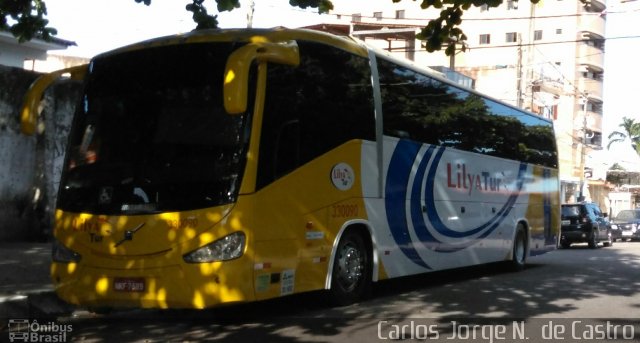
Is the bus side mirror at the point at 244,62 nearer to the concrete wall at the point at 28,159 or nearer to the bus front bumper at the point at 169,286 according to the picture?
the bus front bumper at the point at 169,286

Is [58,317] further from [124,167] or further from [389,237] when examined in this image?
[389,237]

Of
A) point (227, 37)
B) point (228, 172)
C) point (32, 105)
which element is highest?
point (227, 37)

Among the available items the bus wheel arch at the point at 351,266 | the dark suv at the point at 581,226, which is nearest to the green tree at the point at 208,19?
the bus wheel arch at the point at 351,266

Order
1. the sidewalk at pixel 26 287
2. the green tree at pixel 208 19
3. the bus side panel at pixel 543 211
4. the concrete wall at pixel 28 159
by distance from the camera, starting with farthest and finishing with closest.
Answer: the bus side panel at pixel 543 211 < the concrete wall at pixel 28 159 < the green tree at pixel 208 19 < the sidewalk at pixel 26 287

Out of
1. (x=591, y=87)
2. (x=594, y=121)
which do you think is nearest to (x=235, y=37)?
(x=591, y=87)

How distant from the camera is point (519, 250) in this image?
14945 millimetres

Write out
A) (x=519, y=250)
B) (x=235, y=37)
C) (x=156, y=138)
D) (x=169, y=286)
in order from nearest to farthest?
(x=169, y=286) < (x=156, y=138) < (x=235, y=37) < (x=519, y=250)

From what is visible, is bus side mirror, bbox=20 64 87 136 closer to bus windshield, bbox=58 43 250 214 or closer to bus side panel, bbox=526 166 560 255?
bus windshield, bbox=58 43 250 214

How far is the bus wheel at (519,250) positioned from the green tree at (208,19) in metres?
5.86

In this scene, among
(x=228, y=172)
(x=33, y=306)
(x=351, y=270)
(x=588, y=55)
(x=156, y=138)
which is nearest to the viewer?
(x=228, y=172)

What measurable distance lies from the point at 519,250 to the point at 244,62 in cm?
1016

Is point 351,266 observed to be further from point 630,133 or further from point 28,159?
point 630,133

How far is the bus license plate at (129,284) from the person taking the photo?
6.86 meters

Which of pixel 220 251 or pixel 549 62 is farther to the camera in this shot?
pixel 549 62
